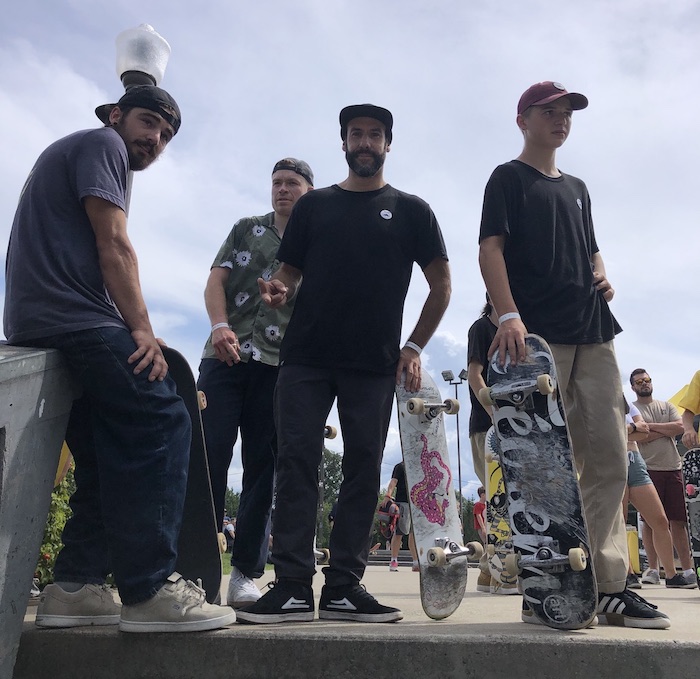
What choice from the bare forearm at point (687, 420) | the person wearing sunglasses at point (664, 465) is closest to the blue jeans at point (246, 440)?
the bare forearm at point (687, 420)

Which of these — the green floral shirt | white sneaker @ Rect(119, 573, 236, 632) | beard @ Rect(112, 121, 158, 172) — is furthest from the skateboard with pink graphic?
beard @ Rect(112, 121, 158, 172)

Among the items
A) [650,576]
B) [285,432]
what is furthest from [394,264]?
[650,576]

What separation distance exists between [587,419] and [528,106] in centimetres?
170

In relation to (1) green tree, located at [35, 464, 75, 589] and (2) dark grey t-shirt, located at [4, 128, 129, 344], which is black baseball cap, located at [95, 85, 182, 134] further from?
(1) green tree, located at [35, 464, 75, 589]

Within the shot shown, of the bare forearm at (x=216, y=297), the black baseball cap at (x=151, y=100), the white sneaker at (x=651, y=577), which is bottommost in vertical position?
the white sneaker at (x=651, y=577)

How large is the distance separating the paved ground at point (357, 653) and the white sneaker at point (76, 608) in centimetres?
9

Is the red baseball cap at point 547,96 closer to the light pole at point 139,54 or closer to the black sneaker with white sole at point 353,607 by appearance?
the black sneaker with white sole at point 353,607

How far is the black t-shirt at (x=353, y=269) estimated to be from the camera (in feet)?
12.1

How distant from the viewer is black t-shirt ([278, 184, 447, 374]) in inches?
145

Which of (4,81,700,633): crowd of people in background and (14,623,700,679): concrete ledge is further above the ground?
(4,81,700,633): crowd of people in background

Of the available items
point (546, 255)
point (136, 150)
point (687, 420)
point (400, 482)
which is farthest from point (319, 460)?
point (400, 482)

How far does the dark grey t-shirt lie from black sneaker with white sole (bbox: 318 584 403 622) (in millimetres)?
1627

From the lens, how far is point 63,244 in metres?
2.89

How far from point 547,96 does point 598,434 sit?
1795mm
